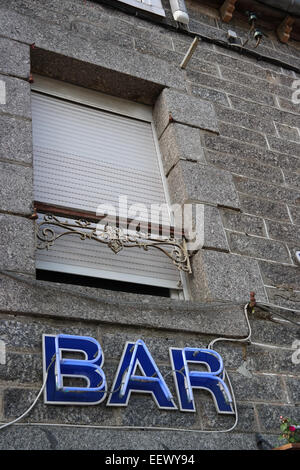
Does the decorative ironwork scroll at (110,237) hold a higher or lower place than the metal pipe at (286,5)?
lower

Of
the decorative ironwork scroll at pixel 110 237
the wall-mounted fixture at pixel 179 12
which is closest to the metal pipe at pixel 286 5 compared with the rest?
the wall-mounted fixture at pixel 179 12

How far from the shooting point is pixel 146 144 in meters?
5.23

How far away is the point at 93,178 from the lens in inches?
183

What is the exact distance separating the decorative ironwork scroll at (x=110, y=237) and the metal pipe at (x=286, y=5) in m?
3.91

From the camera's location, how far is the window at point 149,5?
5875 mm

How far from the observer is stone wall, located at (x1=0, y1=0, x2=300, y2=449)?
10.7ft

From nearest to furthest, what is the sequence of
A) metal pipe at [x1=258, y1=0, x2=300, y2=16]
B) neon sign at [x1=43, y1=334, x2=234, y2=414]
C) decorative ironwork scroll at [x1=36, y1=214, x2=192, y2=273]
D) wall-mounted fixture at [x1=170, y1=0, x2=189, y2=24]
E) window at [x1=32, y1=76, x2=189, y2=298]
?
neon sign at [x1=43, y1=334, x2=234, y2=414]
decorative ironwork scroll at [x1=36, y1=214, x2=192, y2=273]
window at [x1=32, y1=76, x2=189, y2=298]
wall-mounted fixture at [x1=170, y1=0, x2=189, y2=24]
metal pipe at [x1=258, y1=0, x2=300, y2=16]

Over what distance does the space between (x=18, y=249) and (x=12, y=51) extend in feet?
6.78

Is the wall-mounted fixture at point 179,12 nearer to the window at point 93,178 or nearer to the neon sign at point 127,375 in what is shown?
the window at point 93,178

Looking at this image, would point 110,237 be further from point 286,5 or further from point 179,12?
point 286,5

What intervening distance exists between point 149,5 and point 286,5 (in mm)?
1905

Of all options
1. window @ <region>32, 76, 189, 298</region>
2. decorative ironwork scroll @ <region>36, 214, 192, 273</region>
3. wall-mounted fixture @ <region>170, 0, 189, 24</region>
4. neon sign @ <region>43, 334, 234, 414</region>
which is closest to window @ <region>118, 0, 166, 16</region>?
wall-mounted fixture @ <region>170, 0, 189, 24</region>

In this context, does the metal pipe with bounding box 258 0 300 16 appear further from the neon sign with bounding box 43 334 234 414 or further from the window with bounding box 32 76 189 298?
the neon sign with bounding box 43 334 234 414

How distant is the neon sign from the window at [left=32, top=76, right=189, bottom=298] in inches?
29.9
